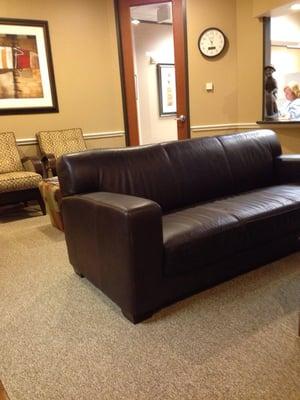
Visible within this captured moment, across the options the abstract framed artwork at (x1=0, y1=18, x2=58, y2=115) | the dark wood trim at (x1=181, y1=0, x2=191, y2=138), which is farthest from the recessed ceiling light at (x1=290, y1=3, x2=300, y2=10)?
the abstract framed artwork at (x1=0, y1=18, x2=58, y2=115)

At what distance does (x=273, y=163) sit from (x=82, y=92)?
2720 mm

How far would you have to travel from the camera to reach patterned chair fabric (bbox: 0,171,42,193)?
11.1ft

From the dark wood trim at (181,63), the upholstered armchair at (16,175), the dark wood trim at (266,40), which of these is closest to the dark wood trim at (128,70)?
the dark wood trim at (181,63)

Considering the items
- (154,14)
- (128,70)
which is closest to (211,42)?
(128,70)

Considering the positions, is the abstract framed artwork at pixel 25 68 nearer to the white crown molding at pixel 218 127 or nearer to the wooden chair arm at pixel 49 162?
the wooden chair arm at pixel 49 162

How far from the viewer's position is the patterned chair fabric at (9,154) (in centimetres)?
386

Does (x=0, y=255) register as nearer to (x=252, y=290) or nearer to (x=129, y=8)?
(x=252, y=290)

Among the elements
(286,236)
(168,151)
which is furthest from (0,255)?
(286,236)

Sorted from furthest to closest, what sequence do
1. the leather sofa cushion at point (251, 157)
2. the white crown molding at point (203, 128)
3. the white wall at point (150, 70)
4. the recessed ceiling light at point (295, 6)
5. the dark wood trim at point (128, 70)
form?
the white wall at point (150, 70), the white crown molding at point (203, 128), the dark wood trim at point (128, 70), the recessed ceiling light at point (295, 6), the leather sofa cushion at point (251, 157)

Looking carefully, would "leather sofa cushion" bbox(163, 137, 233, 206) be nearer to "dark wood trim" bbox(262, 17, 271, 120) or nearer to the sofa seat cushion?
the sofa seat cushion

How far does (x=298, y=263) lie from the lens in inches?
87.7

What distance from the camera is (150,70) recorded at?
571 cm

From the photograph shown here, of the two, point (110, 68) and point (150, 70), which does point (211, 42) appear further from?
point (150, 70)

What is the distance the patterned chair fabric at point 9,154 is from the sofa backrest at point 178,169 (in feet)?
6.82
